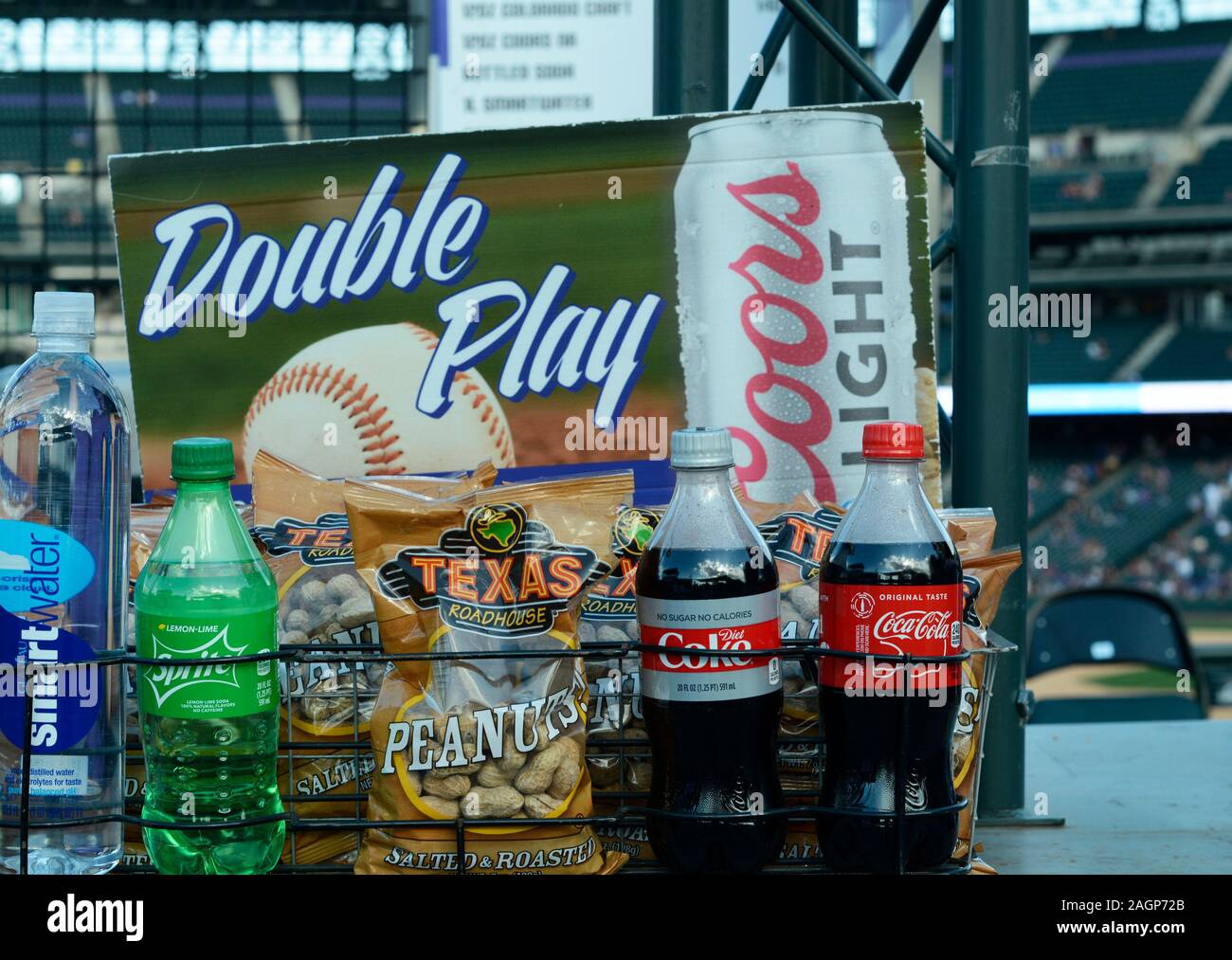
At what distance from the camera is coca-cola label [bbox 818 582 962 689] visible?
916 millimetres

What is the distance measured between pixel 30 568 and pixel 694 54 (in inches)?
35.4

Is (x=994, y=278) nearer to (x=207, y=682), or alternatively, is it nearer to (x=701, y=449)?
(x=701, y=449)

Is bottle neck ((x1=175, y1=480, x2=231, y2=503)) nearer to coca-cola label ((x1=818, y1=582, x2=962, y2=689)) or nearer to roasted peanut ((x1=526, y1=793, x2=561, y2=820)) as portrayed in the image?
roasted peanut ((x1=526, y1=793, x2=561, y2=820))

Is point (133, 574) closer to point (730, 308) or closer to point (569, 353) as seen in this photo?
point (569, 353)

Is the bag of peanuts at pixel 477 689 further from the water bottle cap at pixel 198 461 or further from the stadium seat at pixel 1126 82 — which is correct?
the stadium seat at pixel 1126 82

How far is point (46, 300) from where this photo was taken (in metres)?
0.99

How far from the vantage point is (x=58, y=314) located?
39.3 inches

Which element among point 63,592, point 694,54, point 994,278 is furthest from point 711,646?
point 694,54

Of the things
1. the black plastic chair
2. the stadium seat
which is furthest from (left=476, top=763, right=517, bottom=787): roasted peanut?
the stadium seat

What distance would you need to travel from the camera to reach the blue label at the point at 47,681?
94 cm
